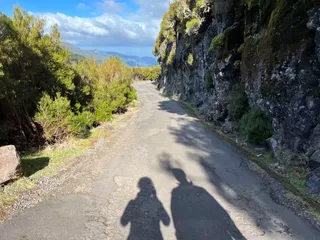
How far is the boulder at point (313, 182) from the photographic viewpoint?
560 cm

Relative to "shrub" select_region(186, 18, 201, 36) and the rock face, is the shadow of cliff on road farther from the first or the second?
"shrub" select_region(186, 18, 201, 36)

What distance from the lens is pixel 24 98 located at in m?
8.58

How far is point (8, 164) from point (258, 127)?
8.24 meters

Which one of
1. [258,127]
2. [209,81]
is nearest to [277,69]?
[258,127]

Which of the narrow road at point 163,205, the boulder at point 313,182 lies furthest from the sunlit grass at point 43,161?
the boulder at point 313,182

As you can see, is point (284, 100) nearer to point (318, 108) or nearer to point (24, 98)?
point (318, 108)

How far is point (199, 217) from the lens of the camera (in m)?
4.68

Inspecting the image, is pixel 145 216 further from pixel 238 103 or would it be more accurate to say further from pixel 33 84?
pixel 238 103

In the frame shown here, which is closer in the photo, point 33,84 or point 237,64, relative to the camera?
point 33,84

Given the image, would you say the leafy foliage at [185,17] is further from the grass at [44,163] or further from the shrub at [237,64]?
the grass at [44,163]

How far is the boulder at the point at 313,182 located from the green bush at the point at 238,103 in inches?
204

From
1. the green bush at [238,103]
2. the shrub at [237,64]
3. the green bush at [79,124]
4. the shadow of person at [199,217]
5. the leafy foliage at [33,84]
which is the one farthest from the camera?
the shrub at [237,64]

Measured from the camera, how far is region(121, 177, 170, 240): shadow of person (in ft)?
13.8

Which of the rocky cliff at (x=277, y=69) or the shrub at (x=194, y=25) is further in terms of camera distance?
the shrub at (x=194, y=25)
